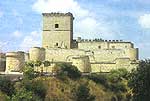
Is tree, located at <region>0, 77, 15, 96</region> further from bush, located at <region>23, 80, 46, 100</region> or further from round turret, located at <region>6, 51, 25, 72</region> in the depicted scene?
round turret, located at <region>6, 51, 25, 72</region>

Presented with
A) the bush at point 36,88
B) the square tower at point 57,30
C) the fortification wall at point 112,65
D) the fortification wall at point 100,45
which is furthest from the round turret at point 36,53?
the bush at point 36,88

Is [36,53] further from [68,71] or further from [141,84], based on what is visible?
[141,84]

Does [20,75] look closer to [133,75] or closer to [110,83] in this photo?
[110,83]

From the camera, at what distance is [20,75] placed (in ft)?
229

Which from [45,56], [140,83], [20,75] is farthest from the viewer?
[45,56]

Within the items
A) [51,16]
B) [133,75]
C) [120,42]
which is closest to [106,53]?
[120,42]

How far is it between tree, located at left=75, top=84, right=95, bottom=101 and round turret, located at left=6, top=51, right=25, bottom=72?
439 inches

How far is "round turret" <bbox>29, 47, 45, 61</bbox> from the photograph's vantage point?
76.1 metres

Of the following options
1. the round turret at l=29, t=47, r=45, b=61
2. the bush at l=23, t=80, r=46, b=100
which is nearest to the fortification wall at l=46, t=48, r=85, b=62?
the round turret at l=29, t=47, r=45, b=61

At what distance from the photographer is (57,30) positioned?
78.5 m

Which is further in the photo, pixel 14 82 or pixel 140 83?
pixel 14 82

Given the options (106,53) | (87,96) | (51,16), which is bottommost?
(87,96)

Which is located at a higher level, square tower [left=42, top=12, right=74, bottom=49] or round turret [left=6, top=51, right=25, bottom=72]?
square tower [left=42, top=12, right=74, bottom=49]

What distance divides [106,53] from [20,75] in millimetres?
12748
